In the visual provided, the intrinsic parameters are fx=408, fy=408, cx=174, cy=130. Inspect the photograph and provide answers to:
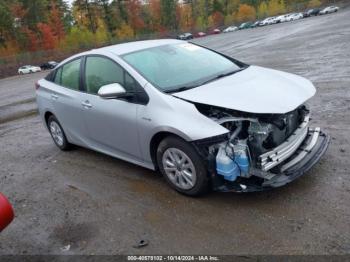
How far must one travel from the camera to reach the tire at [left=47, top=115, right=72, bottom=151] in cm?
662

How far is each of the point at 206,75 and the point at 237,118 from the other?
111 centimetres

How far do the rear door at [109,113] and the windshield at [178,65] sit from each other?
10.4 inches

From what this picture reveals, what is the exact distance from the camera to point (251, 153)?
402cm

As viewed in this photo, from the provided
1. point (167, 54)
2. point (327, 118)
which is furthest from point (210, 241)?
point (327, 118)

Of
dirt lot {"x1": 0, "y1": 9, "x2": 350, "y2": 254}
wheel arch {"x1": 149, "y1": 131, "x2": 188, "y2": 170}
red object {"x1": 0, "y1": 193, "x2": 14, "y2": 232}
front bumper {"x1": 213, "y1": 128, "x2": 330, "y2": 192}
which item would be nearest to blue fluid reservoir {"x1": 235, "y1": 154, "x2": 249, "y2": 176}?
front bumper {"x1": 213, "y1": 128, "x2": 330, "y2": 192}

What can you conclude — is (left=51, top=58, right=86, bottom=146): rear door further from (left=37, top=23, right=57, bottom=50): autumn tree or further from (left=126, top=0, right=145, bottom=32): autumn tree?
(left=126, top=0, right=145, bottom=32): autumn tree

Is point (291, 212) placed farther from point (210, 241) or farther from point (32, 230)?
point (32, 230)

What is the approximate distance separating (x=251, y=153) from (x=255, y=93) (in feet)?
2.15

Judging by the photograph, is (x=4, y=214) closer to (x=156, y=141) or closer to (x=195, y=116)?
(x=156, y=141)

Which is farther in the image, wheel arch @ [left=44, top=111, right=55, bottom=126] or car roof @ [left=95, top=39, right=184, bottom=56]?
wheel arch @ [left=44, top=111, right=55, bottom=126]

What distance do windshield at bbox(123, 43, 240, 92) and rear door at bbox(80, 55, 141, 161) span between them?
0.26m

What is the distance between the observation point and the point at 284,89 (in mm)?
4387

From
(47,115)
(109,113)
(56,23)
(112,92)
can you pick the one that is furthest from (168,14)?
(112,92)

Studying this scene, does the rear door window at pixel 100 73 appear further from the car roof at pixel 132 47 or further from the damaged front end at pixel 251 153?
the damaged front end at pixel 251 153
